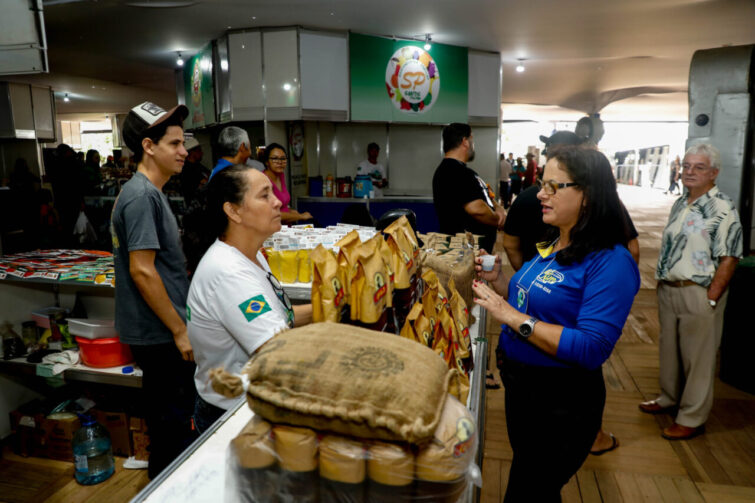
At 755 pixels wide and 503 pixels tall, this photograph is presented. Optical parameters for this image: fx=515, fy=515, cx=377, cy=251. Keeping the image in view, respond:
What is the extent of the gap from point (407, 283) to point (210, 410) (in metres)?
0.74

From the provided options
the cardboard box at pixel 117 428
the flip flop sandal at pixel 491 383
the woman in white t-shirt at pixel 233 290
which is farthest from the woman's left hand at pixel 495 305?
the cardboard box at pixel 117 428

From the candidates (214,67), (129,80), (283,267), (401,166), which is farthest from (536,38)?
(129,80)

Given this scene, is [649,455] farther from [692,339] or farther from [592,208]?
[592,208]

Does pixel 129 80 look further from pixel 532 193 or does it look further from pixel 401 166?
pixel 532 193

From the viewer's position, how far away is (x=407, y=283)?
1.64 meters

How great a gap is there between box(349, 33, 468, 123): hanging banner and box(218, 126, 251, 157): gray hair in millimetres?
Answer: 3697

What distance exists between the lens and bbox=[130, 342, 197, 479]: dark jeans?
7.64ft

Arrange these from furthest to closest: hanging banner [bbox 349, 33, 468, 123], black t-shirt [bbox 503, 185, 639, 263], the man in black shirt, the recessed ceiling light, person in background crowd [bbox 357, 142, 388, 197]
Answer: person in background crowd [bbox 357, 142, 388, 197] < the recessed ceiling light < hanging banner [bbox 349, 33, 468, 123] < the man in black shirt < black t-shirt [bbox 503, 185, 639, 263]

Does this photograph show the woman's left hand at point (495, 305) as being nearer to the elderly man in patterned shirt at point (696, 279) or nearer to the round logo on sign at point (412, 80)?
the elderly man in patterned shirt at point (696, 279)

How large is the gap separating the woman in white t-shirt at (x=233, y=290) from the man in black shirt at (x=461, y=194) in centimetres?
186

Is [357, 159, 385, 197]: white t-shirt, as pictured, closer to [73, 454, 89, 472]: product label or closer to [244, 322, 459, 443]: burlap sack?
[73, 454, 89, 472]: product label

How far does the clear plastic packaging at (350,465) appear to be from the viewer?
0.85 m

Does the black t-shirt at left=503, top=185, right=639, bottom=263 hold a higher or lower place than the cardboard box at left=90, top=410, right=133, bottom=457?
higher

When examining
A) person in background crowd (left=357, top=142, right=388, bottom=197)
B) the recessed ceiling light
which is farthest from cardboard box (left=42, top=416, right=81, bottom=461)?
the recessed ceiling light
